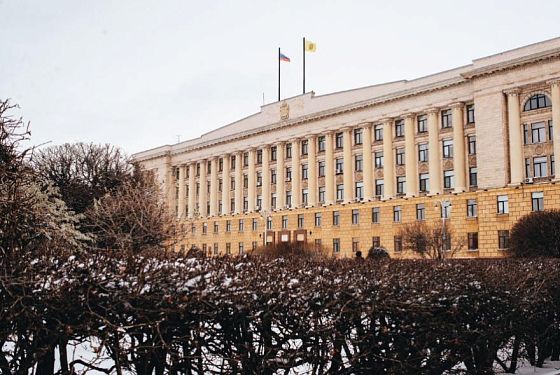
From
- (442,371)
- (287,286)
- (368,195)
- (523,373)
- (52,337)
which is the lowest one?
(523,373)

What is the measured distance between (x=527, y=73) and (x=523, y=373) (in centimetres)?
4293

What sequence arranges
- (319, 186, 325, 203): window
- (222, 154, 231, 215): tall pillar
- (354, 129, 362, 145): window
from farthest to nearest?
(222, 154, 231, 215): tall pillar < (319, 186, 325, 203): window < (354, 129, 362, 145): window

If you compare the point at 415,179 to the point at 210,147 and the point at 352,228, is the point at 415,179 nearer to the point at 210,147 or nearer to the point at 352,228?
the point at 352,228

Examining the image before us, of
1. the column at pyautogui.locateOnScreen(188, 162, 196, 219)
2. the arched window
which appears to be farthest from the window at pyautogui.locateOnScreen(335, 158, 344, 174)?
the column at pyautogui.locateOnScreen(188, 162, 196, 219)

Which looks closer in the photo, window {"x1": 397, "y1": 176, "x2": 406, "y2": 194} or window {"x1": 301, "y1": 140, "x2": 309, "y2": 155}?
window {"x1": 397, "y1": 176, "x2": 406, "y2": 194}

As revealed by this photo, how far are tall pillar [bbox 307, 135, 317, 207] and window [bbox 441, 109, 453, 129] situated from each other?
1548 centimetres

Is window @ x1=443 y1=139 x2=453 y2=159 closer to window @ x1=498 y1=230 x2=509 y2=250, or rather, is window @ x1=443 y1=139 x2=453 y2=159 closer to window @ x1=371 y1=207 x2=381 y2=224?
window @ x1=371 y1=207 x2=381 y2=224

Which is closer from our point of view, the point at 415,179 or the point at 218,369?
the point at 218,369

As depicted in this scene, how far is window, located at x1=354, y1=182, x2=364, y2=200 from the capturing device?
192ft

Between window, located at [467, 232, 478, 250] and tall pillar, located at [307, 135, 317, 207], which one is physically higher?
tall pillar, located at [307, 135, 317, 207]

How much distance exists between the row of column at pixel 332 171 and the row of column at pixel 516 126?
4.72 m

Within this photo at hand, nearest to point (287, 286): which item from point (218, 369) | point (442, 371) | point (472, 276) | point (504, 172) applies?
point (218, 369)

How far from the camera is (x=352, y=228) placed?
58.2 meters

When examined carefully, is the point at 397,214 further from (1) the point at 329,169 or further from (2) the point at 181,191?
(2) the point at 181,191
